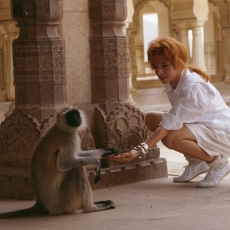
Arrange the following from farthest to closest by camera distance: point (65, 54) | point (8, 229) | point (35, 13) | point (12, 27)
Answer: point (12, 27) → point (65, 54) → point (35, 13) → point (8, 229)

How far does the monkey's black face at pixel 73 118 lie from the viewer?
4.86 m

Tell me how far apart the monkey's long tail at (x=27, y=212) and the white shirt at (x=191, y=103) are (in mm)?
1271

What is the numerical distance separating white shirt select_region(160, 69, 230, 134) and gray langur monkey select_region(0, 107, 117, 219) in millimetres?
901

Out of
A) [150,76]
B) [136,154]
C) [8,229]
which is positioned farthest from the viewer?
[150,76]

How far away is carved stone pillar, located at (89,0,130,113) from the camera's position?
20.8 feet

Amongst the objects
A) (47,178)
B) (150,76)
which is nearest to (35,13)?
(47,178)

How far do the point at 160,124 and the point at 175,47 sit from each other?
631 mm

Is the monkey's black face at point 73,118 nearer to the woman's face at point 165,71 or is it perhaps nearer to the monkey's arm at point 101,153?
the monkey's arm at point 101,153

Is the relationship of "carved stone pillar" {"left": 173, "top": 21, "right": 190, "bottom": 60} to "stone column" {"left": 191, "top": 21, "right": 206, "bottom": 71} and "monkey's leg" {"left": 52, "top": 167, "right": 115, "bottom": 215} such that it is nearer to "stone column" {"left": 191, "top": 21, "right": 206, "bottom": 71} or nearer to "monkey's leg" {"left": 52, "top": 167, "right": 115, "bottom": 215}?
"stone column" {"left": 191, "top": 21, "right": 206, "bottom": 71}

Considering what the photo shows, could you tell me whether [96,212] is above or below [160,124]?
below

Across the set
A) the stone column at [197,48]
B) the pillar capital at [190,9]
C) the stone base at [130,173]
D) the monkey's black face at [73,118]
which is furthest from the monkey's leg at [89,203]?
the stone column at [197,48]

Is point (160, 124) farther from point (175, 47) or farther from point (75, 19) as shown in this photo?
point (75, 19)

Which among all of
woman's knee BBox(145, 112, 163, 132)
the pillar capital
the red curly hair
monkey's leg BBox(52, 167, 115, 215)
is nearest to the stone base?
woman's knee BBox(145, 112, 163, 132)

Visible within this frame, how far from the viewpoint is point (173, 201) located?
541cm
